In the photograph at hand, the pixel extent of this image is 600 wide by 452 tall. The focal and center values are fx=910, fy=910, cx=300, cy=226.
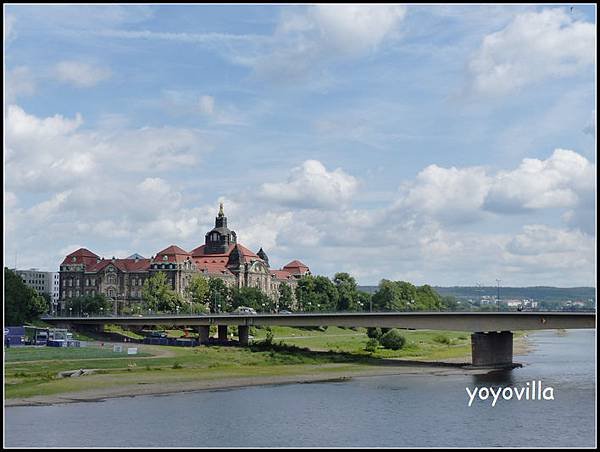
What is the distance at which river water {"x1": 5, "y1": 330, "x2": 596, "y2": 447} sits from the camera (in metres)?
55.1

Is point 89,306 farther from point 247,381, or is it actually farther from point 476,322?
point 476,322

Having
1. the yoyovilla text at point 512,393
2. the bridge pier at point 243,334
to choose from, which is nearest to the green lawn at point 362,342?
the bridge pier at point 243,334

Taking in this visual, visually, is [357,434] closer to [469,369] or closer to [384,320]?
[469,369]

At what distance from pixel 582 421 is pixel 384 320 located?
49.9 meters

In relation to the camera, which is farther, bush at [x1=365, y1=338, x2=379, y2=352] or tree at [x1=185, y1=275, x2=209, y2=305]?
tree at [x1=185, y1=275, x2=209, y2=305]

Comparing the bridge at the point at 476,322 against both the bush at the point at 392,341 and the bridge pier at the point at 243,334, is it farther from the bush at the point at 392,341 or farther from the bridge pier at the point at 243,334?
the bush at the point at 392,341

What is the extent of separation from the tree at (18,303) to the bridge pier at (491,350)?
68.1 m

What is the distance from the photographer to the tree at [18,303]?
133 m

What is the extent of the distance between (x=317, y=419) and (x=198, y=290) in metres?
125

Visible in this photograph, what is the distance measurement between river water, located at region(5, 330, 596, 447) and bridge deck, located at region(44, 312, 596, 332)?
14.6 m

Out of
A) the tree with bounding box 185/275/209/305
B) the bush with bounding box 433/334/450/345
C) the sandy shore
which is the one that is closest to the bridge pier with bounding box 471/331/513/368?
the sandy shore

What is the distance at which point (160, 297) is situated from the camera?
176 m

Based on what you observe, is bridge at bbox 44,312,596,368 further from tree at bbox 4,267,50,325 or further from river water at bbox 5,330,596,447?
tree at bbox 4,267,50,325

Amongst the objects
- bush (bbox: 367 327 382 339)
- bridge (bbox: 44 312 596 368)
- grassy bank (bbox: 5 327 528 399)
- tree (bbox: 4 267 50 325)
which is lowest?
grassy bank (bbox: 5 327 528 399)
